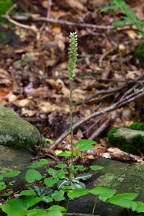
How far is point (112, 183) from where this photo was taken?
2.49 metres

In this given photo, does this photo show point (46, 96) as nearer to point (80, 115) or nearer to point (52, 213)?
point (80, 115)

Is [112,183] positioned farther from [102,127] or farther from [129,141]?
[102,127]

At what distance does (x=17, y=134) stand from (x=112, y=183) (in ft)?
3.71

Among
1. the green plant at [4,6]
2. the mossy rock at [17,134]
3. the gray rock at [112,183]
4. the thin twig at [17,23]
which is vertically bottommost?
the gray rock at [112,183]

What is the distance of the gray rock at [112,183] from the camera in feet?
7.11

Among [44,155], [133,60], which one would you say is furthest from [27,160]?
[133,60]

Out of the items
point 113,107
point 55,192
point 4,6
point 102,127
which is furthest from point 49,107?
point 4,6

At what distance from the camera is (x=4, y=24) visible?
679 cm

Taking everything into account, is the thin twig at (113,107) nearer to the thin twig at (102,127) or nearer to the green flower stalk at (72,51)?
the thin twig at (102,127)

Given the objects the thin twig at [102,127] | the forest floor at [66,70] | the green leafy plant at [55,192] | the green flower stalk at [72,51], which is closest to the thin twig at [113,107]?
the forest floor at [66,70]

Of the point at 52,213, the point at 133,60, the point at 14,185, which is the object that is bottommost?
the point at 14,185

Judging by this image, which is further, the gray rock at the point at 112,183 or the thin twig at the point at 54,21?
the thin twig at the point at 54,21

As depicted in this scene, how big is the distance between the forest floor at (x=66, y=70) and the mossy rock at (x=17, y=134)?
10.7 inches

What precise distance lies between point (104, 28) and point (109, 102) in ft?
7.65
